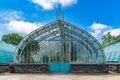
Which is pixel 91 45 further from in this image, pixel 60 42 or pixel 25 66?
pixel 25 66

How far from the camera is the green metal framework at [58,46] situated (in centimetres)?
2706

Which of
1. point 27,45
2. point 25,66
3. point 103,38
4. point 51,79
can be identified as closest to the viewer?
point 51,79

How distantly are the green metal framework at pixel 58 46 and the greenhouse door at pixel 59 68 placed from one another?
3.89ft

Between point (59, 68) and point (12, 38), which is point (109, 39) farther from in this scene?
point (59, 68)

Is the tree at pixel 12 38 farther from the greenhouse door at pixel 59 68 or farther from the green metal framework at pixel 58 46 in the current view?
the greenhouse door at pixel 59 68

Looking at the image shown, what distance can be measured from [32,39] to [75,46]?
4790mm

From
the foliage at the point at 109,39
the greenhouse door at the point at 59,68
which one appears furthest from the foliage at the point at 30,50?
the foliage at the point at 109,39

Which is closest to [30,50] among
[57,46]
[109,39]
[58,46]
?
[57,46]

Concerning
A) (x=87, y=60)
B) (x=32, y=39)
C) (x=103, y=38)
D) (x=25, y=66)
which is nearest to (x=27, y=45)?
(x=32, y=39)

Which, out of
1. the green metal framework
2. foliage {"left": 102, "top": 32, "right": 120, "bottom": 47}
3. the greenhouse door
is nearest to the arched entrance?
the green metal framework

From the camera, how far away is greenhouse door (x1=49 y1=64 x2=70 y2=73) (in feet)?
84.9

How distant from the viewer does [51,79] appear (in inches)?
715

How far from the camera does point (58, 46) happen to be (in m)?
27.4

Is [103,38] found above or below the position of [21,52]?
above
